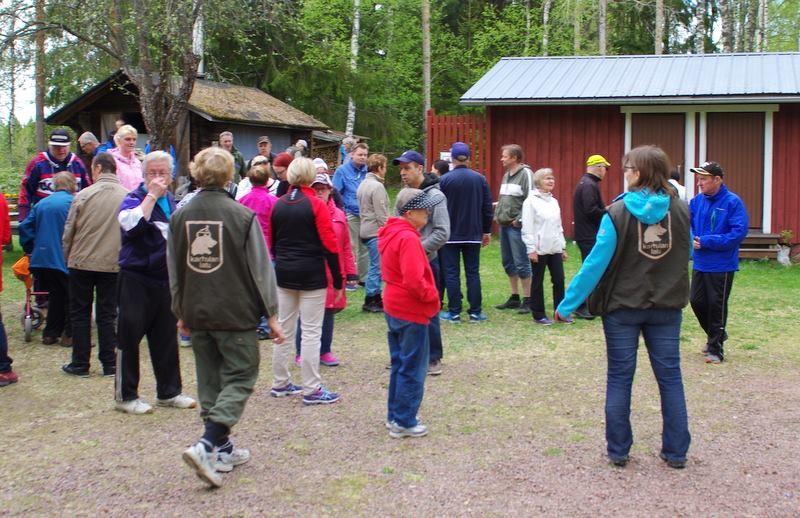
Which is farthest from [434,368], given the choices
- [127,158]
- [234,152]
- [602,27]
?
[602,27]

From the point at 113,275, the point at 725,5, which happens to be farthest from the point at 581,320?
the point at 725,5

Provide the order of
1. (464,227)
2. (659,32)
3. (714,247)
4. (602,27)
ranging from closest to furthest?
1. (714,247)
2. (464,227)
3. (659,32)
4. (602,27)

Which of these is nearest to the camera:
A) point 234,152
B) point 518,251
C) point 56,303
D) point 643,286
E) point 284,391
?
point 643,286

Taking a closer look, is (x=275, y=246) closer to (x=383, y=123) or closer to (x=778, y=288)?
(x=778, y=288)

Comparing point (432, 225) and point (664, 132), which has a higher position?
point (664, 132)

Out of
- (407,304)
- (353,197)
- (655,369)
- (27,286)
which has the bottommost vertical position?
(655,369)

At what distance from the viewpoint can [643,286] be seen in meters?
4.89

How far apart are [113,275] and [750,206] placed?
41.3 ft

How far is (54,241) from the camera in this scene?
8234mm

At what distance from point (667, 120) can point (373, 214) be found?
873 centimetres

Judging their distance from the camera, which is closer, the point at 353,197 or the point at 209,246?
the point at 209,246

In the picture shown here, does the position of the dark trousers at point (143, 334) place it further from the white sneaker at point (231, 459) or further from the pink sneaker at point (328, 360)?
the pink sneaker at point (328, 360)

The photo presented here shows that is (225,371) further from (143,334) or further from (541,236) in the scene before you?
(541,236)

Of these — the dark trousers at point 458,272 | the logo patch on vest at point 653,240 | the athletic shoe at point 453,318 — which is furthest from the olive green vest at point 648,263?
the athletic shoe at point 453,318
